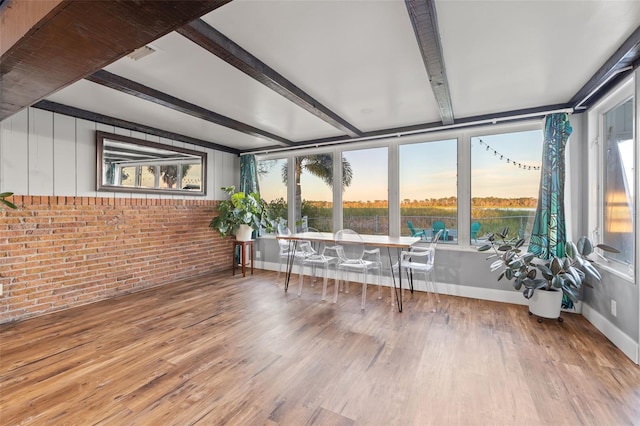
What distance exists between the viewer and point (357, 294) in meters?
3.99

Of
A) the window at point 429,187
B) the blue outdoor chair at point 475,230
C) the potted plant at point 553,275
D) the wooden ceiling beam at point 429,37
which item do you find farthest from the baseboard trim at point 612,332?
the wooden ceiling beam at point 429,37

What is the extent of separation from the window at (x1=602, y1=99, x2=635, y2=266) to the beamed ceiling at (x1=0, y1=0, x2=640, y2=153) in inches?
13.3

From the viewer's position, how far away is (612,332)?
2.51 metres

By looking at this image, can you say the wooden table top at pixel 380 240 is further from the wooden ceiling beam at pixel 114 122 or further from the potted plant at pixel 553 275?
the wooden ceiling beam at pixel 114 122

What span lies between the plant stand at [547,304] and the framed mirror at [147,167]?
5.16m

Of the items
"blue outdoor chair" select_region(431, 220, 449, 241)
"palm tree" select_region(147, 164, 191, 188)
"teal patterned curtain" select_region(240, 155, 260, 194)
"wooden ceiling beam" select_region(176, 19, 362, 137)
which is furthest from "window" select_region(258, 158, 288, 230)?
"blue outdoor chair" select_region(431, 220, 449, 241)

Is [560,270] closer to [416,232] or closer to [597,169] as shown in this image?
[597,169]

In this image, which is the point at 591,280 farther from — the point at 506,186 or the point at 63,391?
the point at 63,391

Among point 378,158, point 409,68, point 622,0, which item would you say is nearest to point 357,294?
point 378,158

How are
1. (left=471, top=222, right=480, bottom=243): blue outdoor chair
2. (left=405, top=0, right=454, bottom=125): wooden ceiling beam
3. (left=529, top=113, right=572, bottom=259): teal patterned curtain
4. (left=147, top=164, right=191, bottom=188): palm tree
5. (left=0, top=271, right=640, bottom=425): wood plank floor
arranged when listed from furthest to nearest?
(left=147, top=164, right=191, bottom=188): palm tree → (left=471, top=222, right=480, bottom=243): blue outdoor chair → (left=529, top=113, right=572, bottom=259): teal patterned curtain → (left=0, top=271, right=640, bottom=425): wood plank floor → (left=405, top=0, right=454, bottom=125): wooden ceiling beam

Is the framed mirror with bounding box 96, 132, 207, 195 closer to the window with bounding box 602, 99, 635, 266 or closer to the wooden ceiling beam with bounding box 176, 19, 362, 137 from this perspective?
the wooden ceiling beam with bounding box 176, 19, 362, 137

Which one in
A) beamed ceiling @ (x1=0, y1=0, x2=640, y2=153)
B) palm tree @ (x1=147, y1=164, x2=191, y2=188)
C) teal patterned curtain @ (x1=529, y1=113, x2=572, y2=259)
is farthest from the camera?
palm tree @ (x1=147, y1=164, x2=191, y2=188)

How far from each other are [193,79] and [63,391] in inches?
103

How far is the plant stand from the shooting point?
9.50ft
